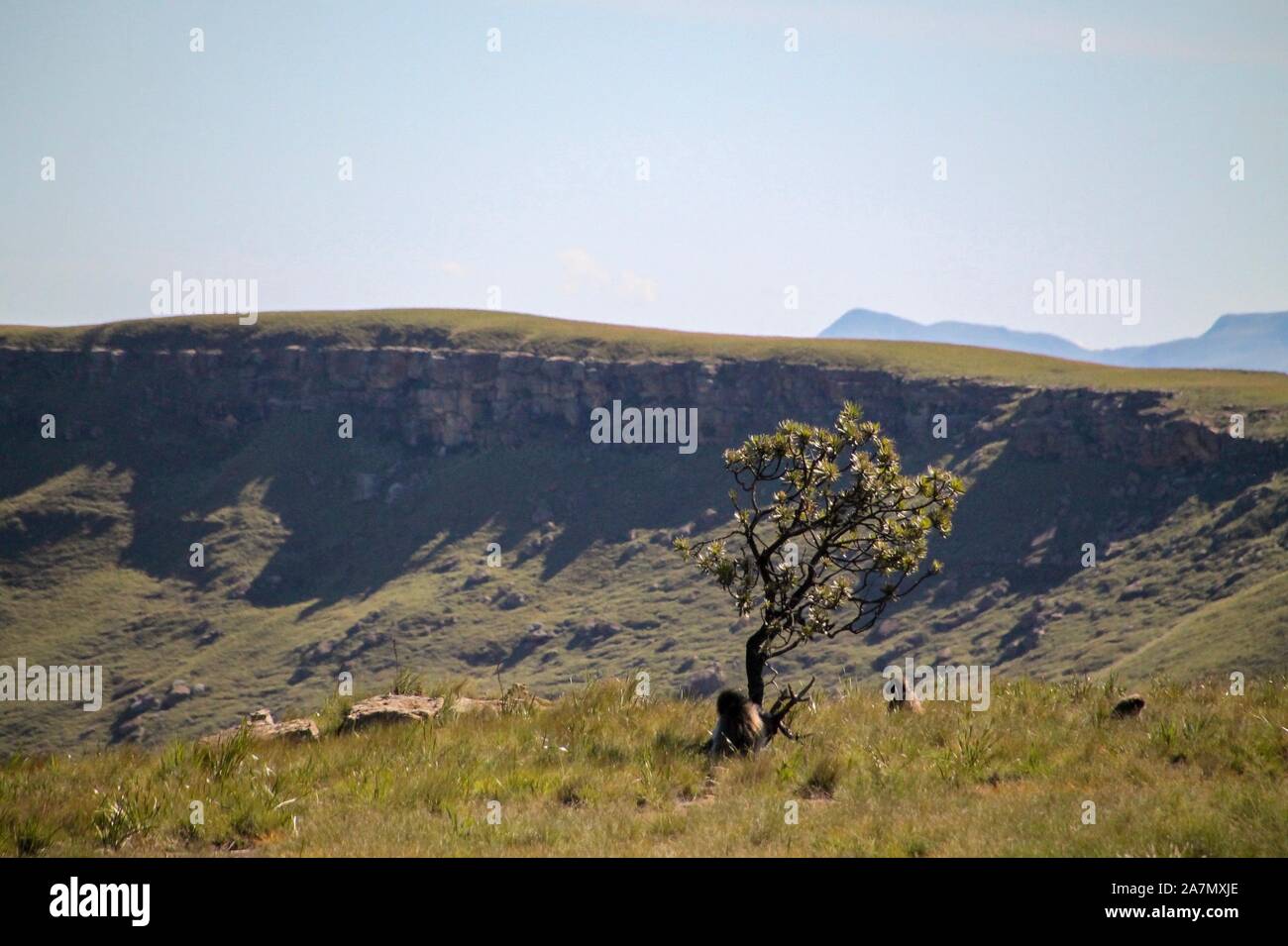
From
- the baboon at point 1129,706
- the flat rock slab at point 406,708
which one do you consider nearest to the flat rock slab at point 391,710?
the flat rock slab at point 406,708

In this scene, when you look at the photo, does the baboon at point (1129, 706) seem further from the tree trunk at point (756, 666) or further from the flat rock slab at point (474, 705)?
the flat rock slab at point (474, 705)

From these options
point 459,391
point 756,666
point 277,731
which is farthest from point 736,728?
point 459,391

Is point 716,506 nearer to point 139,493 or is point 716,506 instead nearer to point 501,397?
point 501,397

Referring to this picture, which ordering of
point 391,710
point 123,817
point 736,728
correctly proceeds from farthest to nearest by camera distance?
point 391,710 < point 736,728 < point 123,817

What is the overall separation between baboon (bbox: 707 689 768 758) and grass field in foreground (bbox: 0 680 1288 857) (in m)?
0.22

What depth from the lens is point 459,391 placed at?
103188 millimetres

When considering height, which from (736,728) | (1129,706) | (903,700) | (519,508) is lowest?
(519,508)

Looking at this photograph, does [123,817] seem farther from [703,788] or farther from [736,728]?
[736,728]

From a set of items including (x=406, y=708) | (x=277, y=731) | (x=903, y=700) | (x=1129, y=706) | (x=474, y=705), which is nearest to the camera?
(x=1129, y=706)

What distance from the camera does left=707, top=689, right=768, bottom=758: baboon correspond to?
11.2 meters

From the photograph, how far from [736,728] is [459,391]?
9366 centimetres

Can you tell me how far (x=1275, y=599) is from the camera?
5406 cm

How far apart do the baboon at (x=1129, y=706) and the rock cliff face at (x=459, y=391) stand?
240ft
